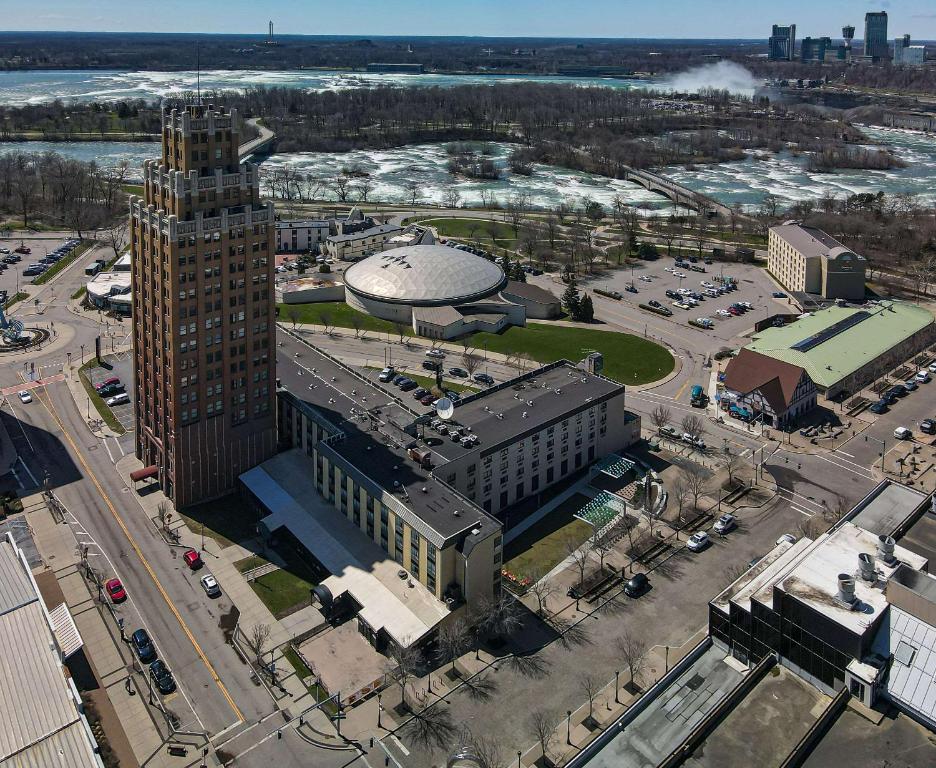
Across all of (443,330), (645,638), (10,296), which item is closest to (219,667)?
(645,638)

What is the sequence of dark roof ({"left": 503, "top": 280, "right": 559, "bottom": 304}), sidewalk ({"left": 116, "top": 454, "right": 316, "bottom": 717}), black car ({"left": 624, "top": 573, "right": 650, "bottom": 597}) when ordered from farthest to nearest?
dark roof ({"left": 503, "top": 280, "right": 559, "bottom": 304}), black car ({"left": 624, "top": 573, "right": 650, "bottom": 597}), sidewalk ({"left": 116, "top": 454, "right": 316, "bottom": 717})

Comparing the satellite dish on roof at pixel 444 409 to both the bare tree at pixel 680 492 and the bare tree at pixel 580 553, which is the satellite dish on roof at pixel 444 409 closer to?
the bare tree at pixel 580 553

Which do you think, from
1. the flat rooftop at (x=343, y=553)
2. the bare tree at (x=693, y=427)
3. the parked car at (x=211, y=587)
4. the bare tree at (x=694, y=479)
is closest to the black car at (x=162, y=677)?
the parked car at (x=211, y=587)

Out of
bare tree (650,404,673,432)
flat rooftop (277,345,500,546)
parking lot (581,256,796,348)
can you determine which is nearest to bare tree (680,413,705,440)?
bare tree (650,404,673,432)

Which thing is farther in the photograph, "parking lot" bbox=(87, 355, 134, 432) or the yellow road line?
"parking lot" bbox=(87, 355, 134, 432)

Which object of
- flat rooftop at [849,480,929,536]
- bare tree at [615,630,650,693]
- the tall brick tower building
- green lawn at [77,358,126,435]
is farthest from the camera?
green lawn at [77,358,126,435]

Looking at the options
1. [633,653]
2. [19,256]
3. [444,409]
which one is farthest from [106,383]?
[19,256]

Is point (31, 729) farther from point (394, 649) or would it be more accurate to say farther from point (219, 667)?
point (394, 649)

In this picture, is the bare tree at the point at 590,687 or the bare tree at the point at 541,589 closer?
the bare tree at the point at 590,687

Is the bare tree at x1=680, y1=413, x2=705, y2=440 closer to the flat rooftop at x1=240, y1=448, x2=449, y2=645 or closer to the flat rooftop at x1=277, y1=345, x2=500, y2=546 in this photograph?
the flat rooftop at x1=277, y1=345, x2=500, y2=546
